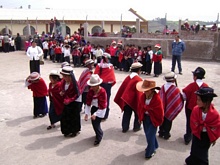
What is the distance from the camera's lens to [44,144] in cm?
559

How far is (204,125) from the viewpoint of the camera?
4070 millimetres

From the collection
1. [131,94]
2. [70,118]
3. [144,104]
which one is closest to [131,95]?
[131,94]

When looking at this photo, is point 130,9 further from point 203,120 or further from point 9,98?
point 203,120

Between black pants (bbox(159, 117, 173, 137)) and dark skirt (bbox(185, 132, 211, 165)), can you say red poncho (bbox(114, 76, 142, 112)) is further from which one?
dark skirt (bbox(185, 132, 211, 165))

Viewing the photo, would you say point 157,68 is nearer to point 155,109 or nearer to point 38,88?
point 38,88

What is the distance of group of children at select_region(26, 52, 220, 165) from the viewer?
414 cm

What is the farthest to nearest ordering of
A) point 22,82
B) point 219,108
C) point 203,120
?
1. point 22,82
2. point 219,108
3. point 203,120

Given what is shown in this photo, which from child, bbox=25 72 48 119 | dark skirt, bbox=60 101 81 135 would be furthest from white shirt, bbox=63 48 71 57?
dark skirt, bbox=60 101 81 135

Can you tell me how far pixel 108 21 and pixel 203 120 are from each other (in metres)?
34.3

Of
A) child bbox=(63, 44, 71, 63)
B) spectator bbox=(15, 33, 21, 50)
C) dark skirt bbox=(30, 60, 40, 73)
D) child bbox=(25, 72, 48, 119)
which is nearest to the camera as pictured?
child bbox=(25, 72, 48, 119)

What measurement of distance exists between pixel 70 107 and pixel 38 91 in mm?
1594

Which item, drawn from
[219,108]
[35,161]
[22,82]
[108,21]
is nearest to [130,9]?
[108,21]

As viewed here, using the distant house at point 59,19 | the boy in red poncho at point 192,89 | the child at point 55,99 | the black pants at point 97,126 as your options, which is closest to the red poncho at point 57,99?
the child at point 55,99

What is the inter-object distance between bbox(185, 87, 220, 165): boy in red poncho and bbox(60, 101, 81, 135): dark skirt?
100.0 inches
